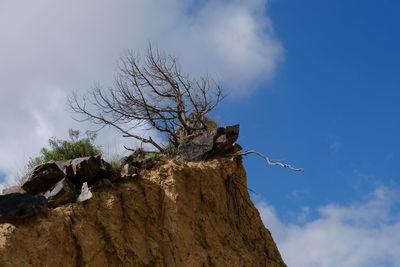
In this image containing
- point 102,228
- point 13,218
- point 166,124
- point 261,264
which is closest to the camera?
point 13,218

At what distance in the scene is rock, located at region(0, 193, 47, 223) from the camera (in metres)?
8.62

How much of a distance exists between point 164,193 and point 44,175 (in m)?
2.33

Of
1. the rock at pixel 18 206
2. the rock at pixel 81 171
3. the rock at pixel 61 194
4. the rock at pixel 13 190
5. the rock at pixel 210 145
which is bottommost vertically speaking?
the rock at pixel 18 206

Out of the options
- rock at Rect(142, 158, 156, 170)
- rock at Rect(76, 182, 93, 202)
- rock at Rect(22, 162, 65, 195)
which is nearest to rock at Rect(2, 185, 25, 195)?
rock at Rect(22, 162, 65, 195)

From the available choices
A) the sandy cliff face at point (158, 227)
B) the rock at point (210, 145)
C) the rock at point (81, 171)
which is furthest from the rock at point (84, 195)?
the rock at point (210, 145)

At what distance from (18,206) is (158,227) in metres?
2.73

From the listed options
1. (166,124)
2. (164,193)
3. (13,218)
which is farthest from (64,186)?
(166,124)

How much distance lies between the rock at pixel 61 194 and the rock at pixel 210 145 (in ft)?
11.5

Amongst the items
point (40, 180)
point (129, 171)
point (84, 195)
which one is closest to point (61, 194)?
point (84, 195)

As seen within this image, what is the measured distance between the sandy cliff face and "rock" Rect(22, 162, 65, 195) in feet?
2.93

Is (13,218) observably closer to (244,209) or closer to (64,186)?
(64,186)

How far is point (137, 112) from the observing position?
16094 millimetres

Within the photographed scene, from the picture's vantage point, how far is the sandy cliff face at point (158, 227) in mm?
8711

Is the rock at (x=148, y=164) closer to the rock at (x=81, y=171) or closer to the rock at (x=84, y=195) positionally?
the rock at (x=81, y=171)
